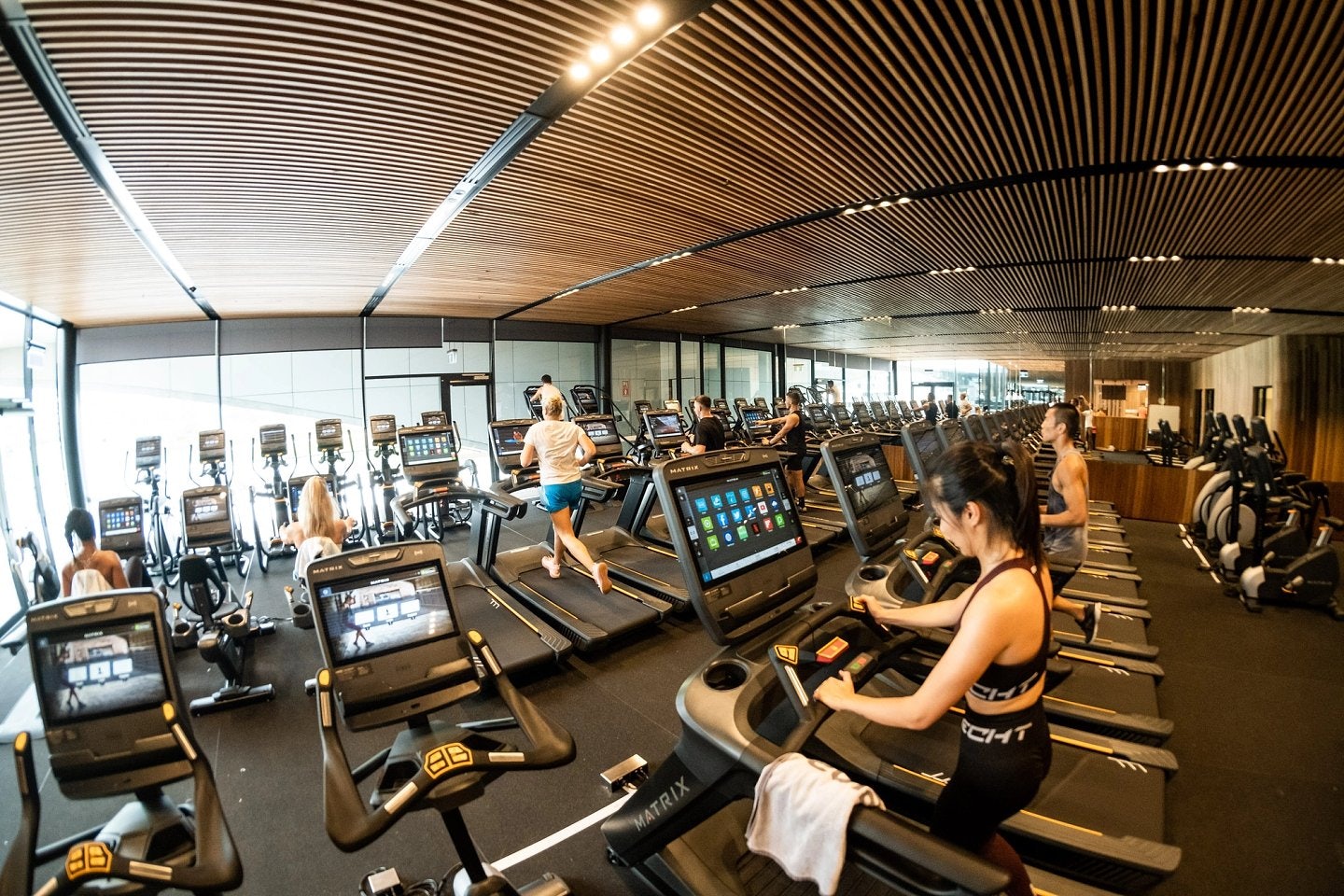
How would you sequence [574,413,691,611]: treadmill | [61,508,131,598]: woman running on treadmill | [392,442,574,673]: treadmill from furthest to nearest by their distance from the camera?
[574,413,691,611]: treadmill < [392,442,574,673]: treadmill < [61,508,131,598]: woman running on treadmill

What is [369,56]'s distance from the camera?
99.7 inches

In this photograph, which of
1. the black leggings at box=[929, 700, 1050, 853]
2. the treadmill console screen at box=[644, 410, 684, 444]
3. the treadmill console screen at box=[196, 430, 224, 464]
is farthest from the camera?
the treadmill console screen at box=[644, 410, 684, 444]

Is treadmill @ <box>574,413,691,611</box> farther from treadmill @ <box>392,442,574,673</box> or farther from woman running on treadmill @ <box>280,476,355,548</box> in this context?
woman running on treadmill @ <box>280,476,355,548</box>

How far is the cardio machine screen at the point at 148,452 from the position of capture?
6.32 meters

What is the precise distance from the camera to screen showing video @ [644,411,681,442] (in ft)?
27.8

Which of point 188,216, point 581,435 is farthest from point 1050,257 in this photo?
point 188,216

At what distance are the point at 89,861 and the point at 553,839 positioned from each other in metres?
1.47

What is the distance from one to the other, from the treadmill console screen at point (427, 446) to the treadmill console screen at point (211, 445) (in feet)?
7.37

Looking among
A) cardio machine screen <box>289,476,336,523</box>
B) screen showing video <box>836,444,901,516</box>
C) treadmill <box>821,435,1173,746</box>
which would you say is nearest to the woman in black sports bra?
treadmill <box>821,435,1173,746</box>

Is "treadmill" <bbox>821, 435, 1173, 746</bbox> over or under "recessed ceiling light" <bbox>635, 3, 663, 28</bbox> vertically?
under

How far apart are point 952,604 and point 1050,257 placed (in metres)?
6.43

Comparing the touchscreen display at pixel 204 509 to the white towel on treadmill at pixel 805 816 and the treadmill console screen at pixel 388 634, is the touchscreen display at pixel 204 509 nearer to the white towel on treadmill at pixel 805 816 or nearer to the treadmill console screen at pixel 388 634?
the treadmill console screen at pixel 388 634

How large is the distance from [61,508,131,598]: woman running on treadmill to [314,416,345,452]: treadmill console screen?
3.52 metres

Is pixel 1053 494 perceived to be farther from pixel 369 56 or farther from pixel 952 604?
pixel 369 56
